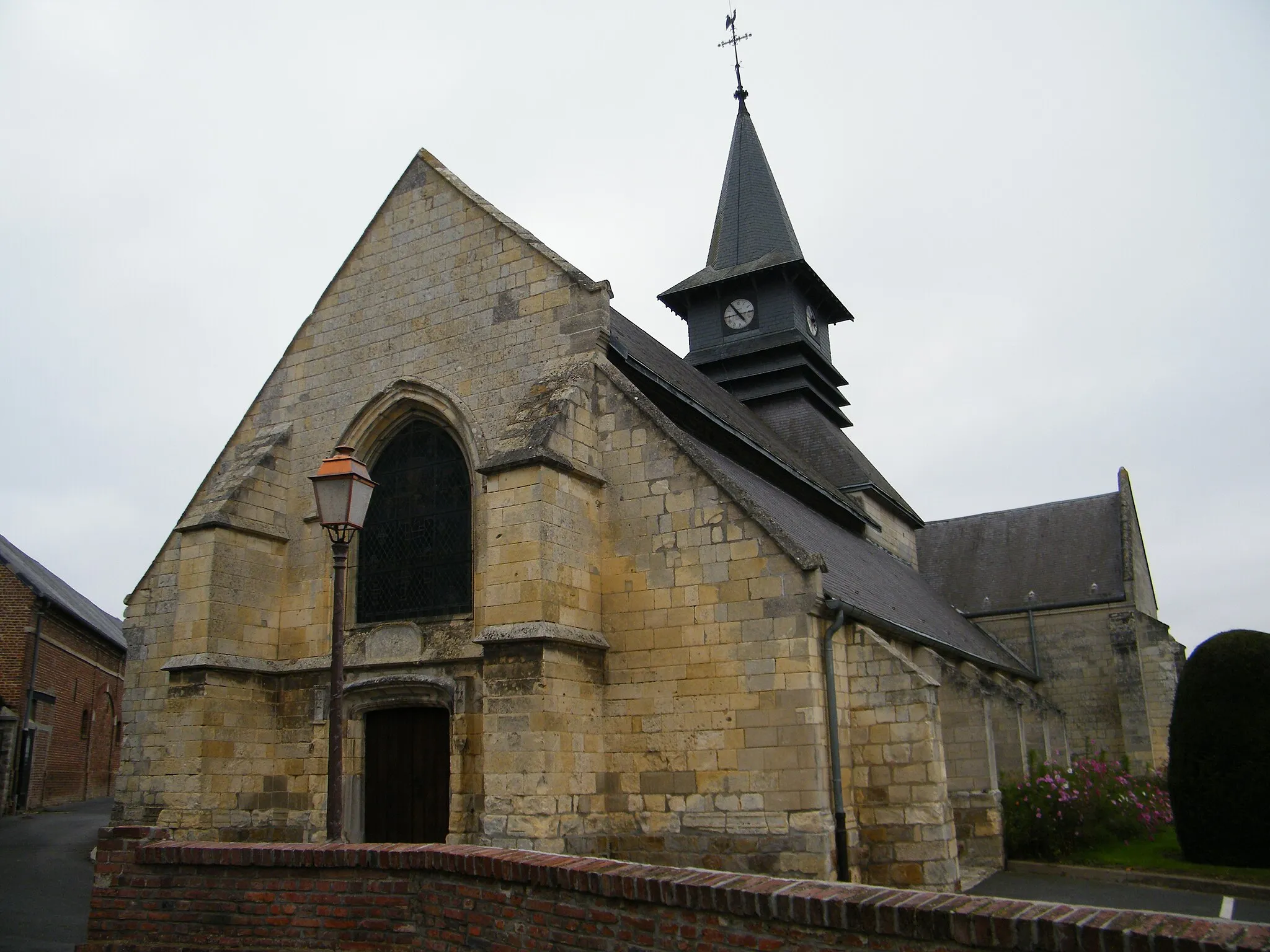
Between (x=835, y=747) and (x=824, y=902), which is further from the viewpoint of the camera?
(x=835, y=747)

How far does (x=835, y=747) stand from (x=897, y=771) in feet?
2.32

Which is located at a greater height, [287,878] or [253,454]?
[253,454]

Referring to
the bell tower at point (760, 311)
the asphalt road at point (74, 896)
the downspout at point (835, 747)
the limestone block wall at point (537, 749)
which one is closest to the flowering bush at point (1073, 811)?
the asphalt road at point (74, 896)

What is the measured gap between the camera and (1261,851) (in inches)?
447

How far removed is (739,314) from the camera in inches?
971

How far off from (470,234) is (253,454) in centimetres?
416

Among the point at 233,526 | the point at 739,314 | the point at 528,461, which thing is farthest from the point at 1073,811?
the point at 739,314

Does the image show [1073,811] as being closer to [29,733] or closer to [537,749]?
[537,749]

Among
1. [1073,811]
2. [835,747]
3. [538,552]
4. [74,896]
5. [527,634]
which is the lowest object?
[74,896]

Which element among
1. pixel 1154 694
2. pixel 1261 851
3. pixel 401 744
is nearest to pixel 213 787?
pixel 401 744

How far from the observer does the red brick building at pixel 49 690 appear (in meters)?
22.0

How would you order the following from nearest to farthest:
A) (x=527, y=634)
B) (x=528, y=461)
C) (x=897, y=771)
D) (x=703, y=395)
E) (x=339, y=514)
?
1. (x=339, y=514)
2. (x=527, y=634)
3. (x=897, y=771)
4. (x=528, y=461)
5. (x=703, y=395)

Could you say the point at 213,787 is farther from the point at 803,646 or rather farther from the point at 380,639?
the point at 803,646

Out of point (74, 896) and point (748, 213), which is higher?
point (748, 213)
